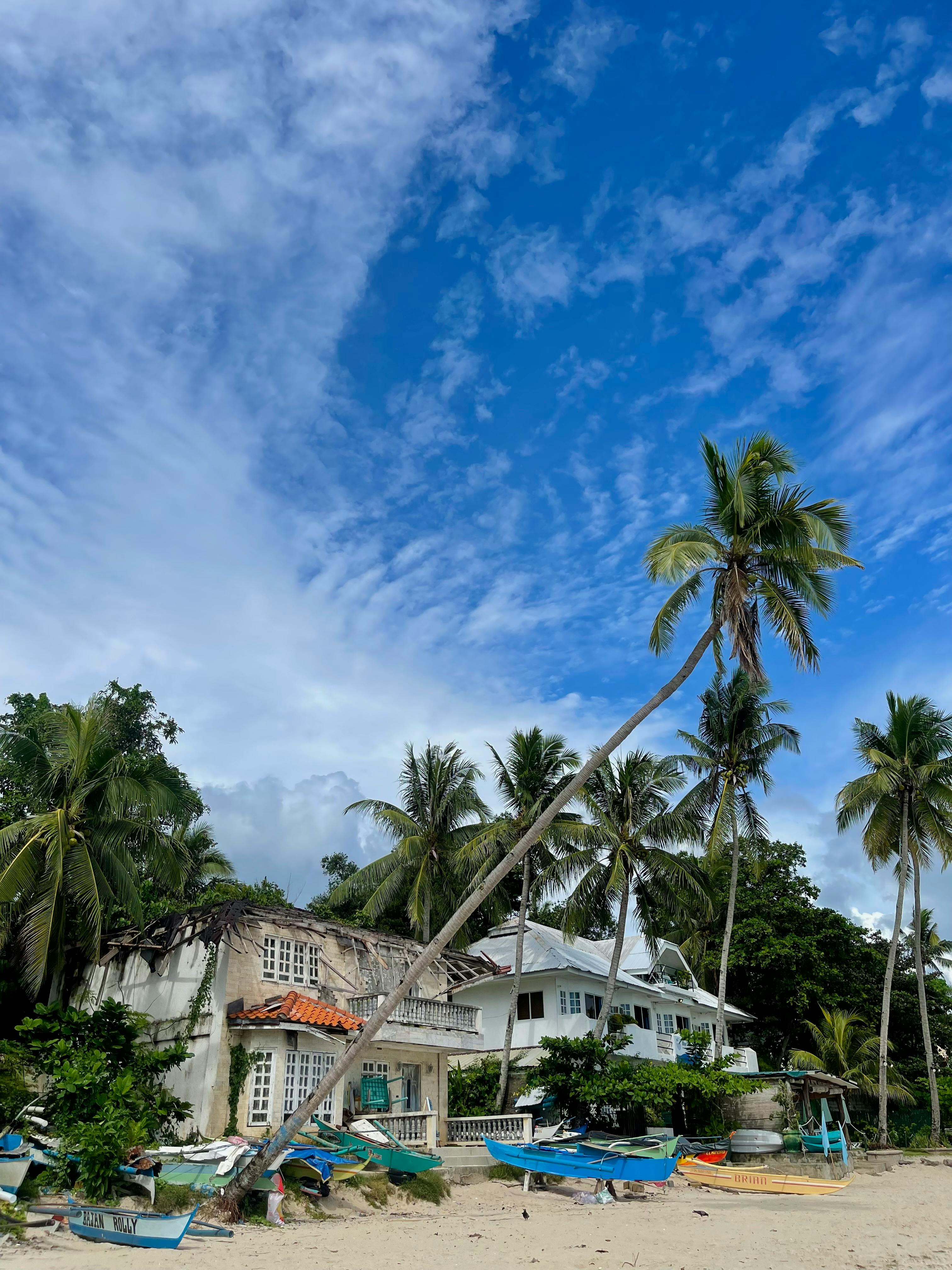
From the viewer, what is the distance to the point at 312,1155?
49.4 feet

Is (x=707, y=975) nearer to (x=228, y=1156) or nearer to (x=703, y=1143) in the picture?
(x=703, y=1143)

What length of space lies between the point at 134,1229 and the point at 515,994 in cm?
1625

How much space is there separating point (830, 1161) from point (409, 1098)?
1166 cm

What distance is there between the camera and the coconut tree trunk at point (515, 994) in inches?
997

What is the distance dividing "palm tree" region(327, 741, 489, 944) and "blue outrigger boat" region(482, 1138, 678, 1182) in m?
13.0

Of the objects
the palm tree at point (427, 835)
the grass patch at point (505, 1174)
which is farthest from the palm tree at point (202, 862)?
the grass patch at point (505, 1174)

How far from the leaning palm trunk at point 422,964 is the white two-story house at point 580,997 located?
31.0 feet

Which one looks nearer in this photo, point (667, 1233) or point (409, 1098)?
point (667, 1233)

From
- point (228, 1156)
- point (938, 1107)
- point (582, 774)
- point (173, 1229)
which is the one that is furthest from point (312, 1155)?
point (938, 1107)

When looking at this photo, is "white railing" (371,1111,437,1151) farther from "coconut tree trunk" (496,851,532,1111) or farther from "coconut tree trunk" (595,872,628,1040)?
"coconut tree trunk" (595,872,628,1040)

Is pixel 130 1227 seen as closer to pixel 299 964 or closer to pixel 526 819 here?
pixel 299 964

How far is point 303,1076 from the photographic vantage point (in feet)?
61.2

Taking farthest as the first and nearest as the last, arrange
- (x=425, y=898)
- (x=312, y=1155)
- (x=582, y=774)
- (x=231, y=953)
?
(x=425, y=898) < (x=231, y=953) < (x=582, y=774) < (x=312, y=1155)

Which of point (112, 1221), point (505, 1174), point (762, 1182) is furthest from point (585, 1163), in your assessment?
point (112, 1221)
